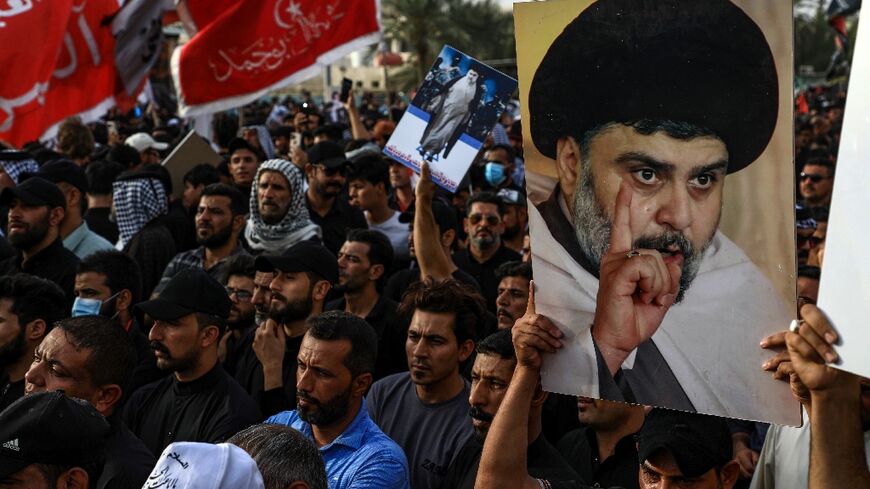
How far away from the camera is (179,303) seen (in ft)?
17.6

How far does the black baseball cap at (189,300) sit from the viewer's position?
5.32m

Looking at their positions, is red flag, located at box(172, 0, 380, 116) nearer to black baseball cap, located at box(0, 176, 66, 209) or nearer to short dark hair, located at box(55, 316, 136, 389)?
black baseball cap, located at box(0, 176, 66, 209)

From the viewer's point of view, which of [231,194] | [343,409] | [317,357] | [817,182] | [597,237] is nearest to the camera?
[597,237]

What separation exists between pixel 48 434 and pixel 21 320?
2.42 metres

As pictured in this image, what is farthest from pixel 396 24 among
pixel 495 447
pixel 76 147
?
pixel 495 447

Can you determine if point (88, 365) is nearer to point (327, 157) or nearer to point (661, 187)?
point (661, 187)

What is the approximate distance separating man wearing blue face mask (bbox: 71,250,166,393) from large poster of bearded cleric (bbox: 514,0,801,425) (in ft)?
11.4

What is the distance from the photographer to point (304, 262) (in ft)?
20.6

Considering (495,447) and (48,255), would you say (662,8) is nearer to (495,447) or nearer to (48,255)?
(495,447)

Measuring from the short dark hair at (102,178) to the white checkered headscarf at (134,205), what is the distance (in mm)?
395

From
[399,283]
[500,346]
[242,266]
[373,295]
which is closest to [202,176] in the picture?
[399,283]

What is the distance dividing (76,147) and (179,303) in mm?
7336

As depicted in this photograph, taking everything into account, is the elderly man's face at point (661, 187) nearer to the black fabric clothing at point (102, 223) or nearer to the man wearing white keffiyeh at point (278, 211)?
the man wearing white keffiyeh at point (278, 211)

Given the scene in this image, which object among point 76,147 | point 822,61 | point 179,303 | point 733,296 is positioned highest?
point 733,296
